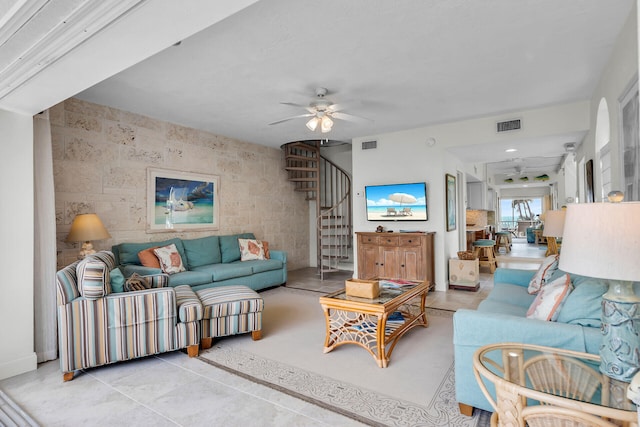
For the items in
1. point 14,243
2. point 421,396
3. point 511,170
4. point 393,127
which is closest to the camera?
point 421,396

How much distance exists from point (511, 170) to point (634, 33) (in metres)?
9.22

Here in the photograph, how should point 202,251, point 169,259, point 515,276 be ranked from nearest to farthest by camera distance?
point 515,276
point 169,259
point 202,251

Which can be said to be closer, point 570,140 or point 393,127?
point 570,140

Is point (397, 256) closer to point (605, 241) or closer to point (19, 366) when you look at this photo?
point (605, 241)

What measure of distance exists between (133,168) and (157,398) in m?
3.36

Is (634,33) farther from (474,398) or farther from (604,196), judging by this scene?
(474,398)

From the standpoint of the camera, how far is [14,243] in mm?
2684

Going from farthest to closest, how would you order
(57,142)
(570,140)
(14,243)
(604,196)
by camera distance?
1. (570,140)
2. (57,142)
3. (604,196)
4. (14,243)

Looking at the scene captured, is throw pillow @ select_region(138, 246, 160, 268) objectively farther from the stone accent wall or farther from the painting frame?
the painting frame

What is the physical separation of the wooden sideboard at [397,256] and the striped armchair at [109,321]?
2.91m

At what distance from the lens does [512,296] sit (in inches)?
117

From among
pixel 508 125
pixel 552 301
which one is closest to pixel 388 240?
pixel 508 125

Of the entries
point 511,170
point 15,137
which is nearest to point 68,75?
point 15,137

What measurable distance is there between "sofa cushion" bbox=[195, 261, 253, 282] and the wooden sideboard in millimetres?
1927
